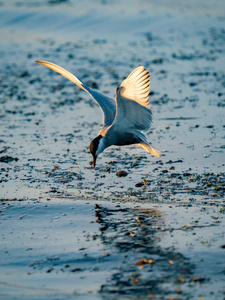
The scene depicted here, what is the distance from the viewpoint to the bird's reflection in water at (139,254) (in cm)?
459

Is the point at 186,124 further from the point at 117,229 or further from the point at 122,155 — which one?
the point at 117,229

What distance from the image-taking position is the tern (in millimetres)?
6508

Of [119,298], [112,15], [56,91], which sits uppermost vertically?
[112,15]

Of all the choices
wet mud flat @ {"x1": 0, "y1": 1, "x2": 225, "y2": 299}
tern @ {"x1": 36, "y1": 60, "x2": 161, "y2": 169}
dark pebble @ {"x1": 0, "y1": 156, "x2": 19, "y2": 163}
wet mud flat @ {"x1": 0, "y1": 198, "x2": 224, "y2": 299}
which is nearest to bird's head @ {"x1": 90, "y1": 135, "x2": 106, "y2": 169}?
tern @ {"x1": 36, "y1": 60, "x2": 161, "y2": 169}

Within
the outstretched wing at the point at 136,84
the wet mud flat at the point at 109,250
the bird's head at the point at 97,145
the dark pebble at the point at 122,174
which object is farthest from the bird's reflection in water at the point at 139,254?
the outstretched wing at the point at 136,84

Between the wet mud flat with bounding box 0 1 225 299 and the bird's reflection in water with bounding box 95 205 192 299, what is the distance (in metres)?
0.01

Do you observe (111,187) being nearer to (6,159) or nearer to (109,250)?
(109,250)

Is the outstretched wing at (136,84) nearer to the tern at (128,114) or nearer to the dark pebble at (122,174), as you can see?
the tern at (128,114)

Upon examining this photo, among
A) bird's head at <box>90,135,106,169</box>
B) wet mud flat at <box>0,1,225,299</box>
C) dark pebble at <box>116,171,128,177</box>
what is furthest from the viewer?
dark pebble at <box>116,171,128,177</box>

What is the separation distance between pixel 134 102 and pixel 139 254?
2141 mm

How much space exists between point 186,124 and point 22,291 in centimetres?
595

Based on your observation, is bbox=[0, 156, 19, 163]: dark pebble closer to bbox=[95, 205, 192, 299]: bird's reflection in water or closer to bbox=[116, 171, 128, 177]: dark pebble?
bbox=[116, 171, 128, 177]: dark pebble

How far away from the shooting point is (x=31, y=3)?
26.0 m

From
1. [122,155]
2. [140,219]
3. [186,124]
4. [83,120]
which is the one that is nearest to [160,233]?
[140,219]
